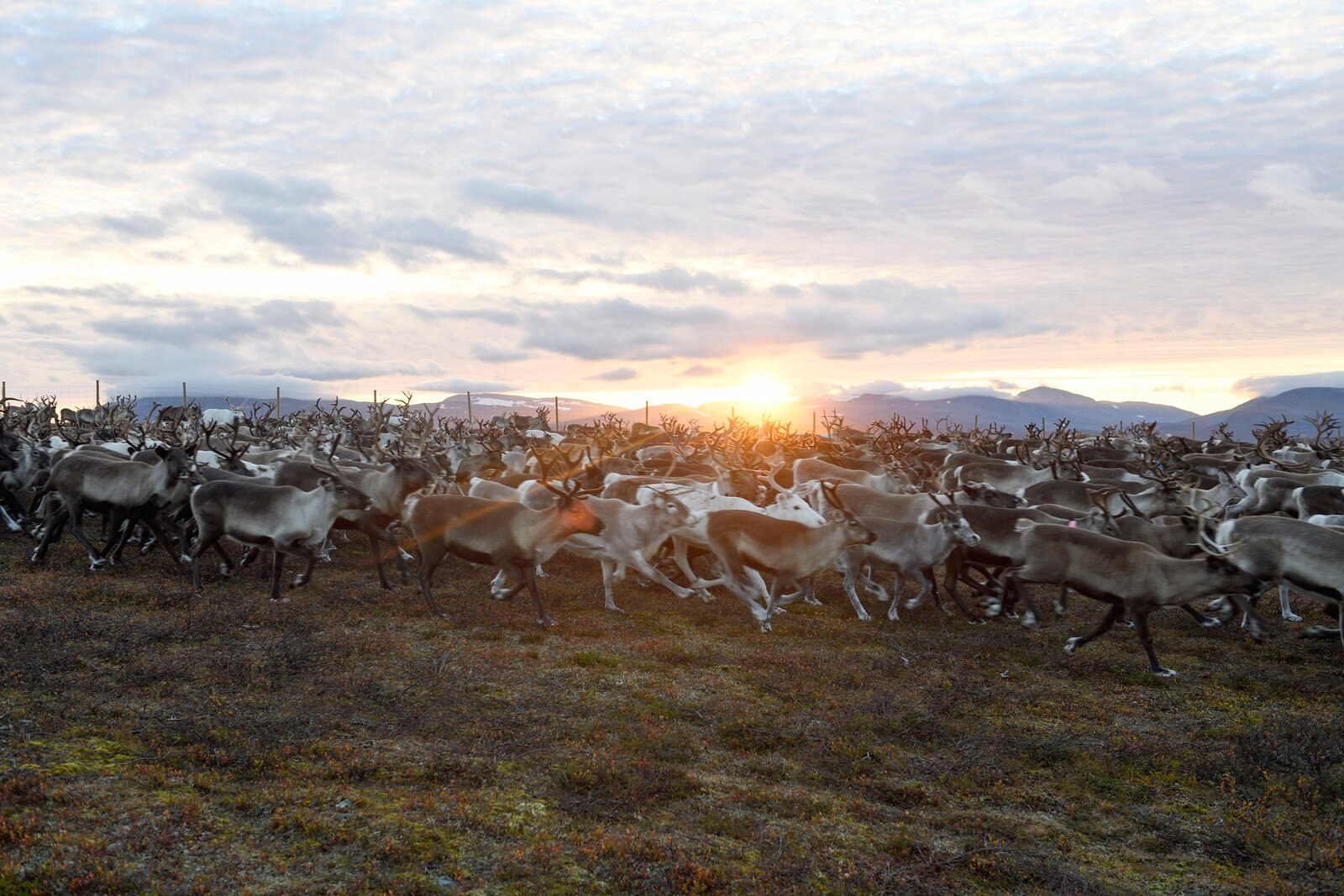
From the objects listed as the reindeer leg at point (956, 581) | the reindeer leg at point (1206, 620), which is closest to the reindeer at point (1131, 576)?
the reindeer leg at point (1206, 620)

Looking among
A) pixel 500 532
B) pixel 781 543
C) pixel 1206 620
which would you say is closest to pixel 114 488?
pixel 500 532

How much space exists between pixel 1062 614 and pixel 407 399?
19100 mm

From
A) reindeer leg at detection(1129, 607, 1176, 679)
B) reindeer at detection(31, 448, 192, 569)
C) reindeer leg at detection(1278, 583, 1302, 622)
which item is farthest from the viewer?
reindeer at detection(31, 448, 192, 569)

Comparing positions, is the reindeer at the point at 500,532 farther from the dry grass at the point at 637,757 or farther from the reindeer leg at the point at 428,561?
the dry grass at the point at 637,757

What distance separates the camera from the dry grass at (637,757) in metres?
4.72

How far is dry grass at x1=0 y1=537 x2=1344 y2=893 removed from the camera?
4.72 meters

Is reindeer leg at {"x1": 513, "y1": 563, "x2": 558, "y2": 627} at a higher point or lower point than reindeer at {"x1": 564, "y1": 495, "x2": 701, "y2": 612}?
lower

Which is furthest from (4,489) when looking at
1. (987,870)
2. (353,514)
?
(987,870)

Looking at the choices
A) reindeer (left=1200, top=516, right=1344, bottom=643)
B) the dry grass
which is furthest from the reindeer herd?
the dry grass

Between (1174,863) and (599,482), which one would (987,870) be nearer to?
(1174,863)

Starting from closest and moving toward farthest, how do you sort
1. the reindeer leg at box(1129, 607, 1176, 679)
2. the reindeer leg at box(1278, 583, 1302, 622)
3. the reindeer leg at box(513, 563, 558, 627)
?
the reindeer leg at box(1129, 607, 1176, 679)
the reindeer leg at box(513, 563, 558, 627)
the reindeer leg at box(1278, 583, 1302, 622)

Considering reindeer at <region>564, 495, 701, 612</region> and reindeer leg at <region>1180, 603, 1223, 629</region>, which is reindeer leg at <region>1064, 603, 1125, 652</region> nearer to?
reindeer leg at <region>1180, 603, 1223, 629</region>

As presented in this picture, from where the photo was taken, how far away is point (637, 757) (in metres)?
6.14

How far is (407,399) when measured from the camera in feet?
81.0
